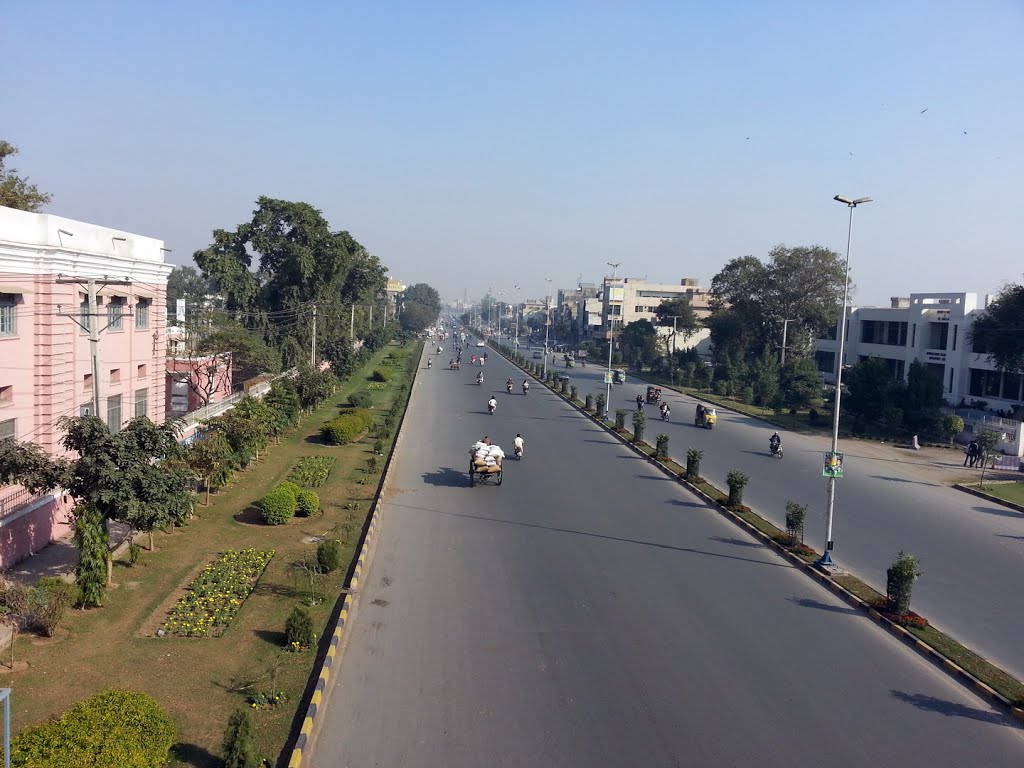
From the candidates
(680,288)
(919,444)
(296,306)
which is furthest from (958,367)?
(680,288)

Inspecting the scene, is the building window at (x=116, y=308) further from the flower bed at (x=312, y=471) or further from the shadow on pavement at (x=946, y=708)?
the shadow on pavement at (x=946, y=708)

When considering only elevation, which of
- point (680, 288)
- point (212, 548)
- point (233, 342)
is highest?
point (680, 288)

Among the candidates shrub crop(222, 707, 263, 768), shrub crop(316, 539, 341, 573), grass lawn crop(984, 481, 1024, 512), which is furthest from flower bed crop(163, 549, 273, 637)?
grass lawn crop(984, 481, 1024, 512)

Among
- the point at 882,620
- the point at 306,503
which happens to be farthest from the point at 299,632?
the point at 882,620

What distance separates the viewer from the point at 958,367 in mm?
43719

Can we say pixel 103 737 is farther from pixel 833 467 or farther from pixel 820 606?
pixel 833 467

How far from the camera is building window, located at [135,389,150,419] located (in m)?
A: 21.4

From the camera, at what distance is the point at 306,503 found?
702 inches

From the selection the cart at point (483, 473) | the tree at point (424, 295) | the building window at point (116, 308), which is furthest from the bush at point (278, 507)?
the tree at point (424, 295)

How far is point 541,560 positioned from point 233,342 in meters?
21.2

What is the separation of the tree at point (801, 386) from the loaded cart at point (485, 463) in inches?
1045

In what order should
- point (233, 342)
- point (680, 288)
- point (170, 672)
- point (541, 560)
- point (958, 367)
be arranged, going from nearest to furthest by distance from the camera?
point (170, 672), point (541, 560), point (233, 342), point (958, 367), point (680, 288)

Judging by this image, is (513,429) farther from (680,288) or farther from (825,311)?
(680,288)

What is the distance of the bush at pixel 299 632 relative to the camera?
35.0ft
